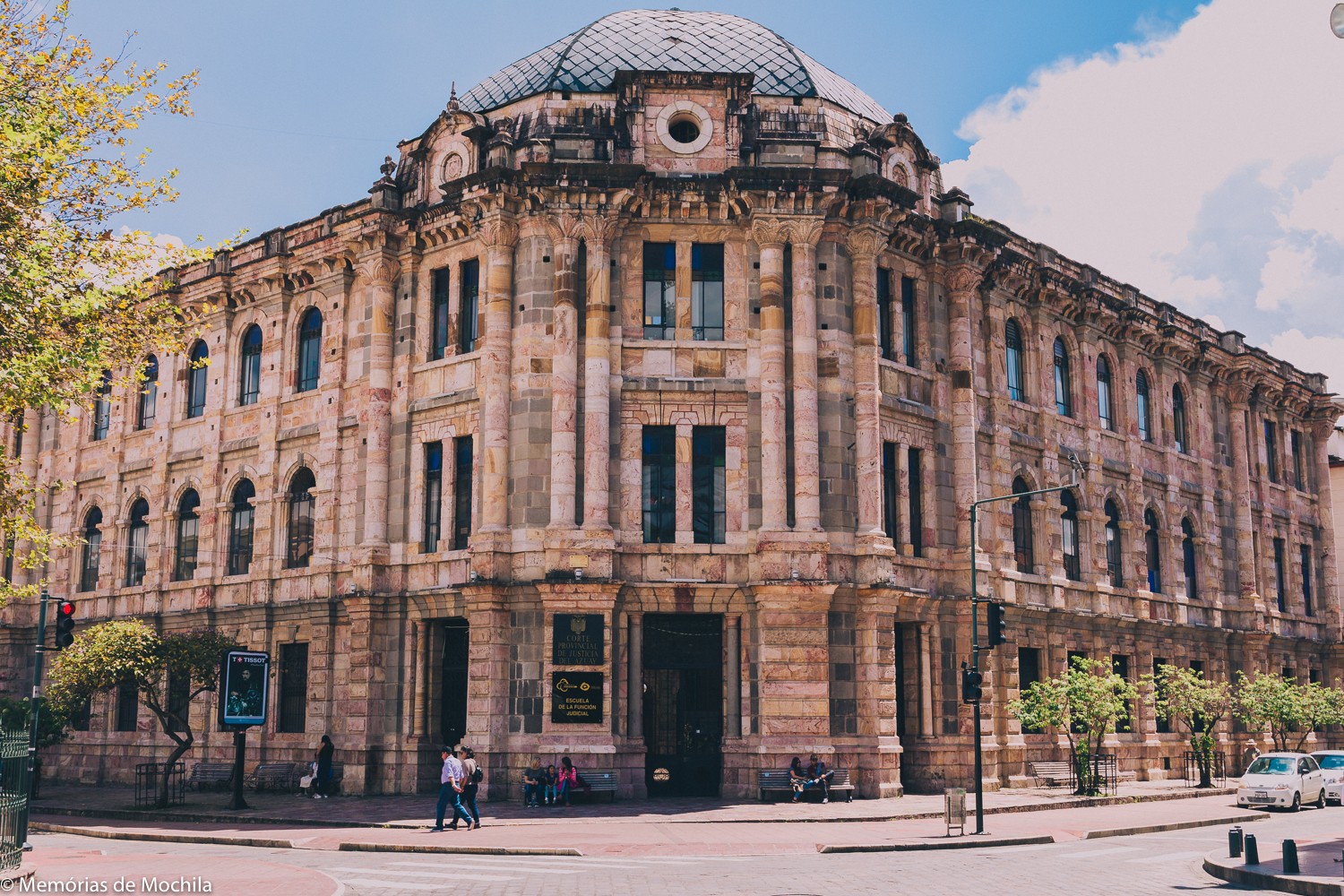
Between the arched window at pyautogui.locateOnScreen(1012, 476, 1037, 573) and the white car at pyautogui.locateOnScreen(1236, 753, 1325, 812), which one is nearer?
the white car at pyautogui.locateOnScreen(1236, 753, 1325, 812)

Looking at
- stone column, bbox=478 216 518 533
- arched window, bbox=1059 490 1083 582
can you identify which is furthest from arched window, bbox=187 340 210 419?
arched window, bbox=1059 490 1083 582

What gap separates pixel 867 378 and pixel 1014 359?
374 inches

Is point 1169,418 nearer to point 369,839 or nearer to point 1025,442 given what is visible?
point 1025,442

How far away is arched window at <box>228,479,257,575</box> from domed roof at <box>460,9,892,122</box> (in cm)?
1388

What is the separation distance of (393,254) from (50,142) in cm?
1687

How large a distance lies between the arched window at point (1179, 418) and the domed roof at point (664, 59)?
17.7m

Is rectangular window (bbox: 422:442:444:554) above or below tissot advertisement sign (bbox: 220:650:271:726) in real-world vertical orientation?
above

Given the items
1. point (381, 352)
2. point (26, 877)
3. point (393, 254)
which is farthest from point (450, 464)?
point (26, 877)

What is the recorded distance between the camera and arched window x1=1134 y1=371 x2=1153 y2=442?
47.8 metres

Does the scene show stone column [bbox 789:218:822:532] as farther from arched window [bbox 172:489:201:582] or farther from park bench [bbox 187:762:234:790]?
arched window [bbox 172:489:201:582]

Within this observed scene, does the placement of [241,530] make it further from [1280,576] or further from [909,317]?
[1280,576]

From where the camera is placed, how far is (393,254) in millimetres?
38188

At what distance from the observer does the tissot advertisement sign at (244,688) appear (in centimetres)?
3086

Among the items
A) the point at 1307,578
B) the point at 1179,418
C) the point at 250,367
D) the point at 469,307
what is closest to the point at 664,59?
the point at 469,307
